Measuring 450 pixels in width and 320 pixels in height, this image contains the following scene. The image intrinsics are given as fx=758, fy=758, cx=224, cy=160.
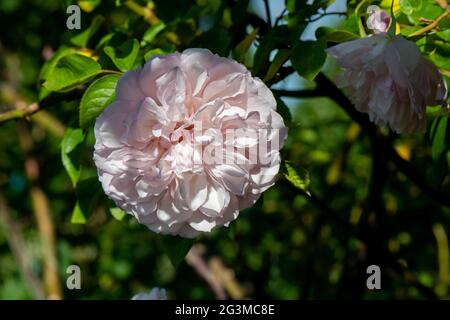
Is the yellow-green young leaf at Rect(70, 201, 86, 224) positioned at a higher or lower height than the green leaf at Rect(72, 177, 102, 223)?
lower

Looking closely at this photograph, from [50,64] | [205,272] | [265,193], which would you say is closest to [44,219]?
[205,272]

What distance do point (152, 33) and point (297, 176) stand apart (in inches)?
15.3

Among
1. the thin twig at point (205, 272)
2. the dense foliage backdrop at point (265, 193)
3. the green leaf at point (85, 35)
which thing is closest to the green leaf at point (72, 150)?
the dense foliage backdrop at point (265, 193)

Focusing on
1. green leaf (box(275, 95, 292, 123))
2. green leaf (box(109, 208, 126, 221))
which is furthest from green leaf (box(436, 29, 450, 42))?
green leaf (box(109, 208, 126, 221))

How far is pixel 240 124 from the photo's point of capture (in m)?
0.88

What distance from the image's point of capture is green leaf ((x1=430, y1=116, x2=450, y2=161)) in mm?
1048

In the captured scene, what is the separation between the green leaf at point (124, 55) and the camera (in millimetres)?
994

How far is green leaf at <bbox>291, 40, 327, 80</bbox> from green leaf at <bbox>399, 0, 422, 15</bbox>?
0.34 ft

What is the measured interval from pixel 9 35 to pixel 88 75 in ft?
5.20

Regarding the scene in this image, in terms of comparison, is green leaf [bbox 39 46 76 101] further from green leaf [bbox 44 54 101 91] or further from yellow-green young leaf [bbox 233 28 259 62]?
yellow-green young leaf [bbox 233 28 259 62]
